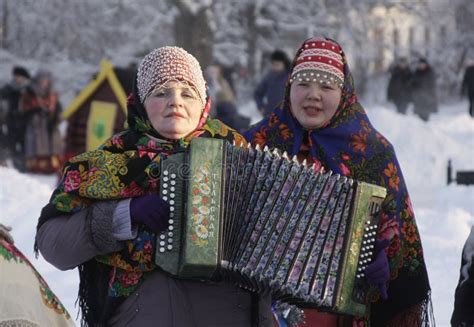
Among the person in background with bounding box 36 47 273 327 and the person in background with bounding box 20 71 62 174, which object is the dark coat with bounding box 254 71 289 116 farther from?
the person in background with bounding box 36 47 273 327

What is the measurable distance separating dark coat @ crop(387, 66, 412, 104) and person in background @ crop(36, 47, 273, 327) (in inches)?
909

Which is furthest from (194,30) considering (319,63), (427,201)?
(319,63)

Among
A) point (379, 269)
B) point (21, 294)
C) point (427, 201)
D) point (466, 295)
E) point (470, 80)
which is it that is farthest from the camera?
point (470, 80)

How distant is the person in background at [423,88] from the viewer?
26484mm

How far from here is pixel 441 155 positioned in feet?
62.1

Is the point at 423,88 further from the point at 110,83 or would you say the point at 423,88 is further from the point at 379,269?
the point at 379,269

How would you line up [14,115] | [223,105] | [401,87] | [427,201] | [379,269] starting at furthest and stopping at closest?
[401,87], [14,115], [223,105], [427,201], [379,269]

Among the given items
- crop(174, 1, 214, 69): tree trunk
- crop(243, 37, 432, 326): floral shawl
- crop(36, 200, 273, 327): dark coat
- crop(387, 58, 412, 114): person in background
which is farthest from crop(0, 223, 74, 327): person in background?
crop(387, 58, 412, 114): person in background

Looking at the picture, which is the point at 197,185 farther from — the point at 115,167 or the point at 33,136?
the point at 33,136

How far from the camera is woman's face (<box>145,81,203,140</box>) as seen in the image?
4238 mm

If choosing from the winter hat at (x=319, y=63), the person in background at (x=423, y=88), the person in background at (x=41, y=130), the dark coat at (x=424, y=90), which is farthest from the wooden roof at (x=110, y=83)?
the dark coat at (x=424, y=90)

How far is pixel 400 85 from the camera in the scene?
27.5 metres

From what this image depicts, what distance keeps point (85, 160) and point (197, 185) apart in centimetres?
46

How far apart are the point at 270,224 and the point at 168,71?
0.63 m
